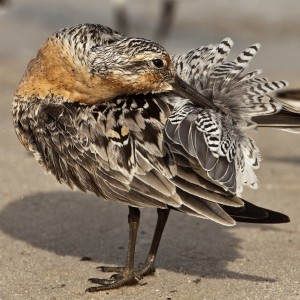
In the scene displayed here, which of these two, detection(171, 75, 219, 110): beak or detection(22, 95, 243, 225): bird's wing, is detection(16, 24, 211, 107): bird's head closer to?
detection(171, 75, 219, 110): beak

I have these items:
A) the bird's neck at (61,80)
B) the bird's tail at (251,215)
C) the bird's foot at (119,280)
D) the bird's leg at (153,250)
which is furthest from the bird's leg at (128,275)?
the bird's neck at (61,80)

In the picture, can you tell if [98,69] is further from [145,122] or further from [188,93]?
[188,93]

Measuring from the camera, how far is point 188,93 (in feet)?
19.6

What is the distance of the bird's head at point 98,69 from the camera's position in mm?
5824

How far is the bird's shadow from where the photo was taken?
685 cm

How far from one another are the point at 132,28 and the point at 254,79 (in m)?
13.4

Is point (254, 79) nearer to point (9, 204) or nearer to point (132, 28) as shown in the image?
point (9, 204)

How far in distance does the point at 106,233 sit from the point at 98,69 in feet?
6.49

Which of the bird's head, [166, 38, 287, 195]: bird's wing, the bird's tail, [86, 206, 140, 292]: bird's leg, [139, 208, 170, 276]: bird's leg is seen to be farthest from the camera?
[139, 208, 170, 276]: bird's leg

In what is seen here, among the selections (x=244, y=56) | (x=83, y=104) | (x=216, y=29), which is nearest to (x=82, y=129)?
(x=83, y=104)

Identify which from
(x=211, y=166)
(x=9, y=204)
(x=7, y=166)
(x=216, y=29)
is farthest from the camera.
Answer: (x=216, y=29)

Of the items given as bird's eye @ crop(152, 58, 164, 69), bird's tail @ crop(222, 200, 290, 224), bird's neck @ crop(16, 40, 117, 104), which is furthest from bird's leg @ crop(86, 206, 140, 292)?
bird's eye @ crop(152, 58, 164, 69)

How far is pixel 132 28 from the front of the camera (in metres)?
19.5

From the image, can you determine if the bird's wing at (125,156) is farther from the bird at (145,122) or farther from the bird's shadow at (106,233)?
the bird's shadow at (106,233)
